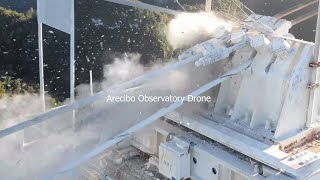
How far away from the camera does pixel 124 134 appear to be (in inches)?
215

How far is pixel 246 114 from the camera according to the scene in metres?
6.32

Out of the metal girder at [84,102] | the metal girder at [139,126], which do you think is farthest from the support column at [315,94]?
the metal girder at [84,102]

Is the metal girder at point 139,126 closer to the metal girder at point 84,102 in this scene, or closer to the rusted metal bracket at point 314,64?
the metal girder at point 84,102

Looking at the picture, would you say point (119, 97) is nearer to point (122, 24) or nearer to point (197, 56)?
point (197, 56)

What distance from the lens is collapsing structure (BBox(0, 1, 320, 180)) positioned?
223 inches

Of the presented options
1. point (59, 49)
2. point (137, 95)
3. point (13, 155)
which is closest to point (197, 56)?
point (137, 95)

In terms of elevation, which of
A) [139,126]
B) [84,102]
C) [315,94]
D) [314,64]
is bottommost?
[139,126]

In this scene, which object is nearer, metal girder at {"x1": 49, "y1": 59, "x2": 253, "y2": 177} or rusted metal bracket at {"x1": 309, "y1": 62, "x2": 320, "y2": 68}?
metal girder at {"x1": 49, "y1": 59, "x2": 253, "y2": 177}

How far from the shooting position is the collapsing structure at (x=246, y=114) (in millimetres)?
5652

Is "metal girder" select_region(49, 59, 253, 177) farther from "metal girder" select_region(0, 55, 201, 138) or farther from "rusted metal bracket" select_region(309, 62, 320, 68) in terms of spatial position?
"rusted metal bracket" select_region(309, 62, 320, 68)

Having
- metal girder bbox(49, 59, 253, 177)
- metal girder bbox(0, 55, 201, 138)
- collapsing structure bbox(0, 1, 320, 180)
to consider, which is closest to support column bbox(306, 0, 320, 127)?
collapsing structure bbox(0, 1, 320, 180)

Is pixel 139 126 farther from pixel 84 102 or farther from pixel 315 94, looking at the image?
pixel 315 94

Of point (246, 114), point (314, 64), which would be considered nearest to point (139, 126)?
point (246, 114)

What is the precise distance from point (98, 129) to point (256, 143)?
2.42 metres
